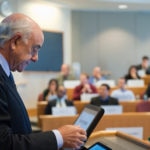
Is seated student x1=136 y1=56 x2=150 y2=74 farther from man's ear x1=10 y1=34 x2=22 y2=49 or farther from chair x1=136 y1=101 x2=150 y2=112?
man's ear x1=10 y1=34 x2=22 y2=49

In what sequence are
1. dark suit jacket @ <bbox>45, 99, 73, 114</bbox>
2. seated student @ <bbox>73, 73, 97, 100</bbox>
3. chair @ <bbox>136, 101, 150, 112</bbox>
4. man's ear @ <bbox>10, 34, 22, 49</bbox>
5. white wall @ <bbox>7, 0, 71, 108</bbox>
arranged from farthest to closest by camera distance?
white wall @ <bbox>7, 0, 71, 108</bbox> → seated student @ <bbox>73, 73, 97, 100</bbox> → chair @ <bbox>136, 101, 150, 112</bbox> → dark suit jacket @ <bbox>45, 99, 73, 114</bbox> → man's ear @ <bbox>10, 34, 22, 49</bbox>

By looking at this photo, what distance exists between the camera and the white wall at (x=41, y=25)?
8180 mm

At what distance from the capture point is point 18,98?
130 cm

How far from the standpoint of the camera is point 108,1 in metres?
8.83

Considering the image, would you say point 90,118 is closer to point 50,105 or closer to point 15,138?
point 15,138

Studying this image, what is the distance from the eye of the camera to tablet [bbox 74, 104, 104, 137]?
1.29 m

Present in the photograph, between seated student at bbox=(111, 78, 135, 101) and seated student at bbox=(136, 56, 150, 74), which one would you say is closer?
seated student at bbox=(111, 78, 135, 101)

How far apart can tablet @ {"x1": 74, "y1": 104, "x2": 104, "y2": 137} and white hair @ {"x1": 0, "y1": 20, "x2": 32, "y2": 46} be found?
0.37 meters

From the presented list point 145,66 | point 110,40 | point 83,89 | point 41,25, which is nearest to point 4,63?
point 83,89

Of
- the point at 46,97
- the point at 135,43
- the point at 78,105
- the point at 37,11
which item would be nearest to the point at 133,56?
the point at 135,43

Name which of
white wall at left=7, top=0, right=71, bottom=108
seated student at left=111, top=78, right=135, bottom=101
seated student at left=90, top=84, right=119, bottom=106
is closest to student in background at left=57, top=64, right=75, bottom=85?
white wall at left=7, top=0, right=71, bottom=108

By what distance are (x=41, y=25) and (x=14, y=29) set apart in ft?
24.6

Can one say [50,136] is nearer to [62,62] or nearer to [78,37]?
[62,62]

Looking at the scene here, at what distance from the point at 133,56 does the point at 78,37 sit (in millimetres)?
1805
